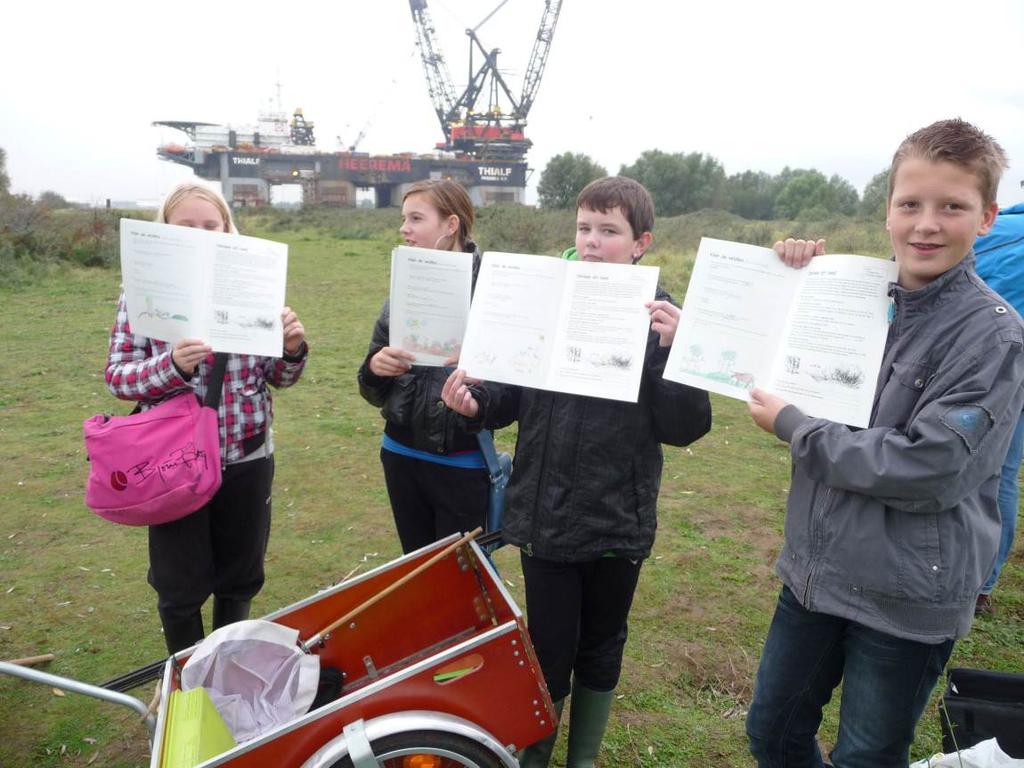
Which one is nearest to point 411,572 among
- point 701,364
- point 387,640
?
point 387,640

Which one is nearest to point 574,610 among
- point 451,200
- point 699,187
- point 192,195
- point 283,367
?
point 283,367

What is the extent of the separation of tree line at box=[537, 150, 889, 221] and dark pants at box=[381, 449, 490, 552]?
4004 cm

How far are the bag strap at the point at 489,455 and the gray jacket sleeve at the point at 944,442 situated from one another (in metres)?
1.21

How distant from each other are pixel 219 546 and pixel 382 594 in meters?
0.86

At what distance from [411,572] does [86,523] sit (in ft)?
10.8

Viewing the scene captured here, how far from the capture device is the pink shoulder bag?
219cm

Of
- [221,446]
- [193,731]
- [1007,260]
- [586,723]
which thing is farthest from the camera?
[1007,260]

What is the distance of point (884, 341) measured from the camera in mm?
1641

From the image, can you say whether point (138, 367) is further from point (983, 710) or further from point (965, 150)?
point (983, 710)

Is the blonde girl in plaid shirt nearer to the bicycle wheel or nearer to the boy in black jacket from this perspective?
the boy in black jacket

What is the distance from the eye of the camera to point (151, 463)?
2197 mm

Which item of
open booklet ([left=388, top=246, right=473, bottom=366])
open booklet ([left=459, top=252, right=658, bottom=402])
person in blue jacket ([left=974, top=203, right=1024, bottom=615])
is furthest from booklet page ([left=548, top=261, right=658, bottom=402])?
person in blue jacket ([left=974, top=203, right=1024, bottom=615])

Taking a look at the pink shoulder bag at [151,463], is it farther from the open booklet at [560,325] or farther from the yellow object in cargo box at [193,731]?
the open booklet at [560,325]

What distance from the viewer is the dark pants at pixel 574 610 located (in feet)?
6.88
